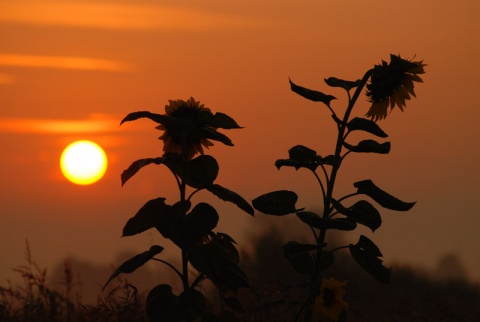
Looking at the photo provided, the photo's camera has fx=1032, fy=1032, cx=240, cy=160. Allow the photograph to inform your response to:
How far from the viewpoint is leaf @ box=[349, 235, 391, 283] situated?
5406 mm

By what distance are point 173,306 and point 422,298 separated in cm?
312

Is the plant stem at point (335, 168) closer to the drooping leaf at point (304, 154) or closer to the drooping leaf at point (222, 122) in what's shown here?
the drooping leaf at point (304, 154)

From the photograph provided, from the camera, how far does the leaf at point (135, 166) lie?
5.10 m

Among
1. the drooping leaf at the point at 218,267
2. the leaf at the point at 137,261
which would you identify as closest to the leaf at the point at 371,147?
the drooping leaf at the point at 218,267

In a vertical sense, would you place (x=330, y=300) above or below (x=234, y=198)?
below

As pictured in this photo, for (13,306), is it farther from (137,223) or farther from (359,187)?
(359,187)

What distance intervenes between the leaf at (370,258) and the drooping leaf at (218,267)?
659 millimetres

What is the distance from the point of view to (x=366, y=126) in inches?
213

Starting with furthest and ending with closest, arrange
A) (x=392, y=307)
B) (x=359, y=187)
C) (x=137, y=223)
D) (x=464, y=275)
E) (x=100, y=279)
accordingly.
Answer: (x=464, y=275) < (x=100, y=279) < (x=392, y=307) < (x=359, y=187) < (x=137, y=223)

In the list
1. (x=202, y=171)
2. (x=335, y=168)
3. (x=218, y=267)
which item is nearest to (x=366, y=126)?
(x=335, y=168)

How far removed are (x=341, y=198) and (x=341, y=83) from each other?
66 cm

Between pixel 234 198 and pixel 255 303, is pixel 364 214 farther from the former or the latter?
pixel 255 303

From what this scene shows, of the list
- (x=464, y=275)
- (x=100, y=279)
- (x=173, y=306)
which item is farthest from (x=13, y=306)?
(x=464, y=275)

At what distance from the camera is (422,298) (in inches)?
313
